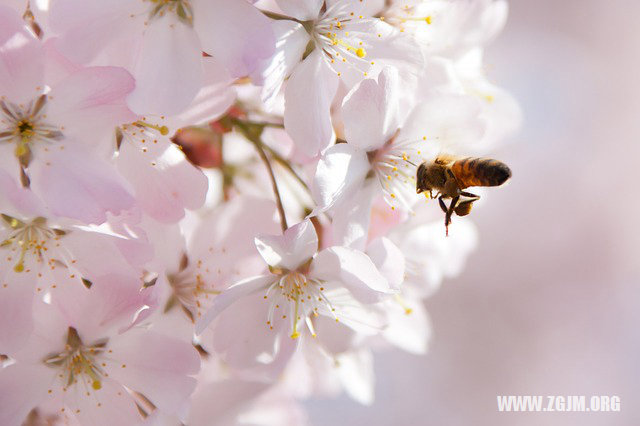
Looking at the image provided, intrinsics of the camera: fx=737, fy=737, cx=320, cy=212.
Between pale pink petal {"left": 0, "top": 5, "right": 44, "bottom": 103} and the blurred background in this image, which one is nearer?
pale pink petal {"left": 0, "top": 5, "right": 44, "bottom": 103}

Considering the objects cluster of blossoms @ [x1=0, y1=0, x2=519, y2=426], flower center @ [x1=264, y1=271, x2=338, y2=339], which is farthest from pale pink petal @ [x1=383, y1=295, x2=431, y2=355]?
flower center @ [x1=264, y1=271, x2=338, y2=339]

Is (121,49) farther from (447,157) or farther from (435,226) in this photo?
(435,226)

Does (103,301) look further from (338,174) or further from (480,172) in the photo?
(480,172)

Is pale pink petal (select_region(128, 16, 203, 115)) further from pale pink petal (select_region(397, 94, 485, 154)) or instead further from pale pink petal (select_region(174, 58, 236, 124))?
pale pink petal (select_region(397, 94, 485, 154))

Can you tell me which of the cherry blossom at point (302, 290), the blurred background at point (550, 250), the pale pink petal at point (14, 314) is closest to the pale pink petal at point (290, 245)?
the cherry blossom at point (302, 290)

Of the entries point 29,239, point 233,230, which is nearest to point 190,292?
point 233,230

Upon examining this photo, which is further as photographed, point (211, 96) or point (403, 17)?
point (403, 17)
